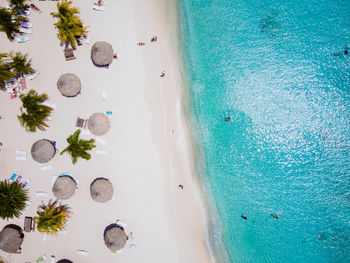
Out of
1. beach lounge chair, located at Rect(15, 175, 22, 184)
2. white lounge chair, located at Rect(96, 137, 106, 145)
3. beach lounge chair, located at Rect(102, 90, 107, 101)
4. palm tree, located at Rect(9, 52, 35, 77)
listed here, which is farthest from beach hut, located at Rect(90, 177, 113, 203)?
palm tree, located at Rect(9, 52, 35, 77)

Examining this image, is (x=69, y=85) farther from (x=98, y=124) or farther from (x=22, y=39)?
(x=22, y=39)

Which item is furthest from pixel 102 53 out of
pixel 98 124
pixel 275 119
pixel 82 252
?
pixel 82 252

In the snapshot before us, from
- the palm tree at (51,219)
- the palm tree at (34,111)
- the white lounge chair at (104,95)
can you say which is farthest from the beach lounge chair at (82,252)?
the white lounge chair at (104,95)

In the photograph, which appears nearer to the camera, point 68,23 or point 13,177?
point 68,23

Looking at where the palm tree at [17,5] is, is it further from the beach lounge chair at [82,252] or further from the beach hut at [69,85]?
the beach lounge chair at [82,252]

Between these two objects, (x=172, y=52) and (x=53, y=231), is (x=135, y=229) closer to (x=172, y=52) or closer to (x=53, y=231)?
(x=53, y=231)

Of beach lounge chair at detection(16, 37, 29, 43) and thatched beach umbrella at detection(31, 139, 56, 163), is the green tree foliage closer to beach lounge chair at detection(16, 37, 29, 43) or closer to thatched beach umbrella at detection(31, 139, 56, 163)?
beach lounge chair at detection(16, 37, 29, 43)
